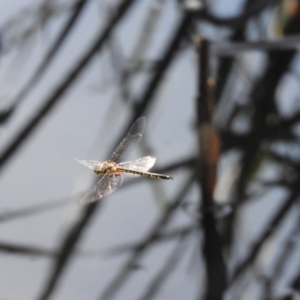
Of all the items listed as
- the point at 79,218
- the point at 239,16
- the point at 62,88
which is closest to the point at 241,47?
the point at 239,16

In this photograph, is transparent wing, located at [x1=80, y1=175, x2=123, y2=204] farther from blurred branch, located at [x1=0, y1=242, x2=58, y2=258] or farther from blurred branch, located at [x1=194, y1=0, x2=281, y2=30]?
blurred branch, located at [x1=194, y1=0, x2=281, y2=30]

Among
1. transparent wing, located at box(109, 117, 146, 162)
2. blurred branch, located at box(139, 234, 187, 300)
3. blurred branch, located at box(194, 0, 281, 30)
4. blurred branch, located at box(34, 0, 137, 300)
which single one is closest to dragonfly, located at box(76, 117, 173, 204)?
transparent wing, located at box(109, 117, 146, 162)

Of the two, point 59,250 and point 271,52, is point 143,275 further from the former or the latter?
point 271,52

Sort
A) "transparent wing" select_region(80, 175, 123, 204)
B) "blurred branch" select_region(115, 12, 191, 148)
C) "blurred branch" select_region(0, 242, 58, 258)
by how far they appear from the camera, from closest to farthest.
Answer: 1. "transparent wing" select_region(80, 175, 123, 204)
2. "blurred branch" select_region(0, 242, 58, 258)
3. "blurred branch" select_region(115, 12, 191, 148)

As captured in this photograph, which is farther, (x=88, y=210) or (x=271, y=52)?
(x=271, y=52)

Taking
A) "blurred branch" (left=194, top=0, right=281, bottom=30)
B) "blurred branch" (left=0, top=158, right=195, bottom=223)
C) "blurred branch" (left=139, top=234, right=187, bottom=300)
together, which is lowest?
"blurred branch" (left=139, top=234, right=187, bottom=300)

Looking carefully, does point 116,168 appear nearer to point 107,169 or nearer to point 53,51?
point 107,169

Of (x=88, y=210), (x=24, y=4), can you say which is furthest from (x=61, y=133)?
(x=24, y=4)
